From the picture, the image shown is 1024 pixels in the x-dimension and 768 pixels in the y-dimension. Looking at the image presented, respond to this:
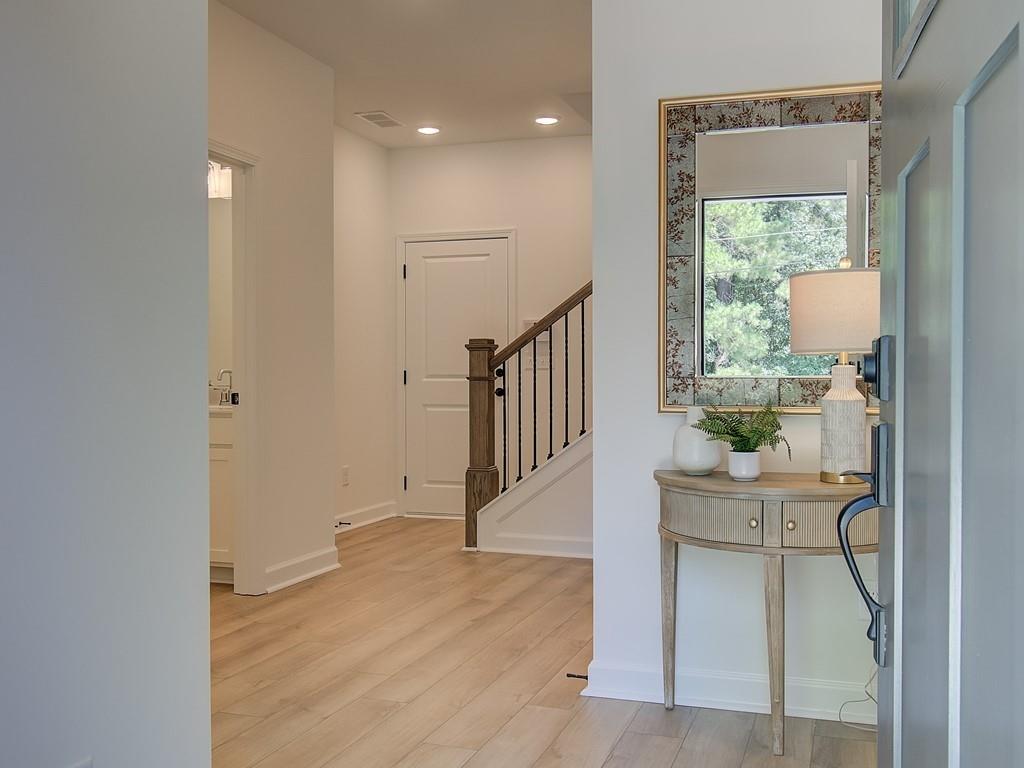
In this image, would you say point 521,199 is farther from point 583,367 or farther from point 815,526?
point 815,526

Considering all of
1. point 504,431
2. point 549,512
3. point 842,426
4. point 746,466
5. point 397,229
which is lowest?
point 549,512

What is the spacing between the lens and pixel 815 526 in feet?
9.31

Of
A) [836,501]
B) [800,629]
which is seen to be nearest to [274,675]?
[800,629]

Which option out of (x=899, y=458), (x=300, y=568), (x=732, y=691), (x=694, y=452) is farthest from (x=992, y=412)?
(x=300, y=568)

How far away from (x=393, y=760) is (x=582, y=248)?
4.82m

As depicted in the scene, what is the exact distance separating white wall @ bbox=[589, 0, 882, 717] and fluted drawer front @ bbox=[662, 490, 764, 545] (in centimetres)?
34

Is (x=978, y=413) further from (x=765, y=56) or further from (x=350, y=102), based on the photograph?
(x=350, y=102)

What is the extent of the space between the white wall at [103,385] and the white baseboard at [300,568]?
2946 mm

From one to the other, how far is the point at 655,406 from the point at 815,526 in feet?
2.46

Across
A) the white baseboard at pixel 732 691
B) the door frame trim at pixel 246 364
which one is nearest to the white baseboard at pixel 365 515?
the door frame trim at pixel 246 364

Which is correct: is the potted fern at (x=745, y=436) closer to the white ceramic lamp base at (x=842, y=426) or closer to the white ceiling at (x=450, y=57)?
the white ceramic lamp base at (x=842, y=426)

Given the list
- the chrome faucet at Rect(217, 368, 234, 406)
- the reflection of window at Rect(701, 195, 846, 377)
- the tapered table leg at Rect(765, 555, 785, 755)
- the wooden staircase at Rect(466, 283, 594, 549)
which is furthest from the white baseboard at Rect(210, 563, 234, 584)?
the tapered table leg at Rect(765, 555, 785, 755)

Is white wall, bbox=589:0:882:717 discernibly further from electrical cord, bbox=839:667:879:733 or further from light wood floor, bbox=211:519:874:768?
light wood floor, bbox=211:519:874:768

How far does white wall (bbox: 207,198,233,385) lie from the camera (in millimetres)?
5656
